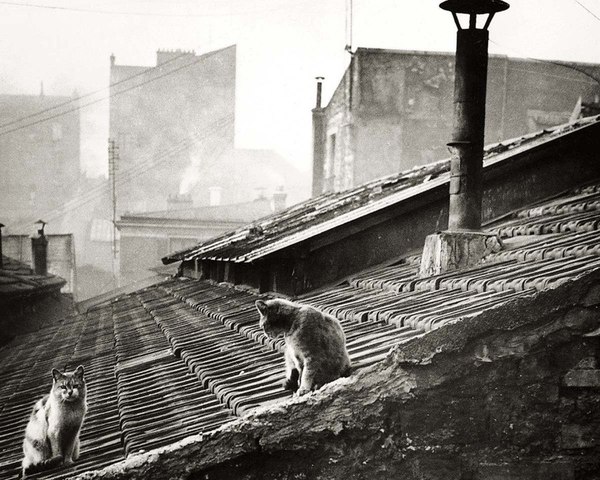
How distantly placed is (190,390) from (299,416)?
1.68 m

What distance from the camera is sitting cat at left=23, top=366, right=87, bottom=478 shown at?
4.91m

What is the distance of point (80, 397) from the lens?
541 centimetres

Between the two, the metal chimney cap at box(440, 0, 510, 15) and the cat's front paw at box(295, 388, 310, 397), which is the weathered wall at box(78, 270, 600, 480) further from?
the metal chimney cap at box(440, 0, 510, 15)

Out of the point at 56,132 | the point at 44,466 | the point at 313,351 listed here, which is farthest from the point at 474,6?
the point at 56,132

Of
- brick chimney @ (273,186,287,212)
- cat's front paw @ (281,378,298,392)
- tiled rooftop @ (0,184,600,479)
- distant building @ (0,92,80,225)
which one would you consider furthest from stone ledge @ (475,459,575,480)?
distant building @ (0,92,80,225)

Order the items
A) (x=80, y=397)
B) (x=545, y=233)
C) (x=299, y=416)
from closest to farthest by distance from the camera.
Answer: (x=299, y=416), (x=80, y=397), (x=545, y=233)

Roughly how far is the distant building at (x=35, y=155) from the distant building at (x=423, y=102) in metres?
39.9

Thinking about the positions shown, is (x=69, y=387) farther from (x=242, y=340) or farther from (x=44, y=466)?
(x=242, y=340)

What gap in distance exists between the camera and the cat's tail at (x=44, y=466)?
4816mm

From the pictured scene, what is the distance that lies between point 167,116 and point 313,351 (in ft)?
163

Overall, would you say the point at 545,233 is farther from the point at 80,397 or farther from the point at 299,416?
the point at 80,397

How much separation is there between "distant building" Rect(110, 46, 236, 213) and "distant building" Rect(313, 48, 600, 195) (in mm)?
30407

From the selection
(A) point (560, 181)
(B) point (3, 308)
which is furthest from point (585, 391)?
(B) point (3, 308)

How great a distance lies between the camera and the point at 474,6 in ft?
20.3
